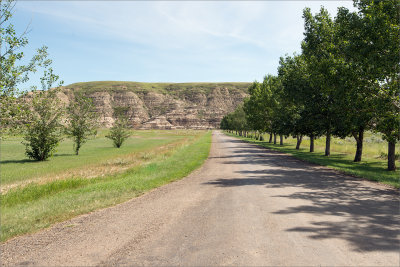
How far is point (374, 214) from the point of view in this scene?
7293 mm

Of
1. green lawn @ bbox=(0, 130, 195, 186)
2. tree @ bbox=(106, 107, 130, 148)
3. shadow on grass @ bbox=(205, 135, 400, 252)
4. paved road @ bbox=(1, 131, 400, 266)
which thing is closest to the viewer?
paved road @ bbox=(1, 131, 400, 266)

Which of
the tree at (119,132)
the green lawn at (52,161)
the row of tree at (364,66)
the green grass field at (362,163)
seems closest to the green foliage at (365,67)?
the row of tree at (364,66)

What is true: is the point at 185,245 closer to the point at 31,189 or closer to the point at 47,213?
the point at 47,213

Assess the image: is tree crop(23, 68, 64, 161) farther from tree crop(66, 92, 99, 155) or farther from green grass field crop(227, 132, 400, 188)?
green grass field crop(227, 132, 400, 188)

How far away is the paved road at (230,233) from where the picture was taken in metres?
4.73

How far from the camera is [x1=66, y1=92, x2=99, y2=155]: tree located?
3506cm

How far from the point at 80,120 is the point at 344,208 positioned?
117ft

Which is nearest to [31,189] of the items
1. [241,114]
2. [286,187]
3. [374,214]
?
[286,187]

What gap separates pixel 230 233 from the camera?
19.3ft

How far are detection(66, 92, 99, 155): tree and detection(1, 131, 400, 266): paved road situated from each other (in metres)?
29.0

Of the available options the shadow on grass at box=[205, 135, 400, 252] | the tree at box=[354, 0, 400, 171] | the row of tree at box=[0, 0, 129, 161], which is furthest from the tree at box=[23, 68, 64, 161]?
the tree at box=[354, 0, 400, 171]

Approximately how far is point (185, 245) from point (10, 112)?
10424 mm

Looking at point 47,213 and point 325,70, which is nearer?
point 47,213

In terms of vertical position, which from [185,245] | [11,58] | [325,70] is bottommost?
[185,245]
